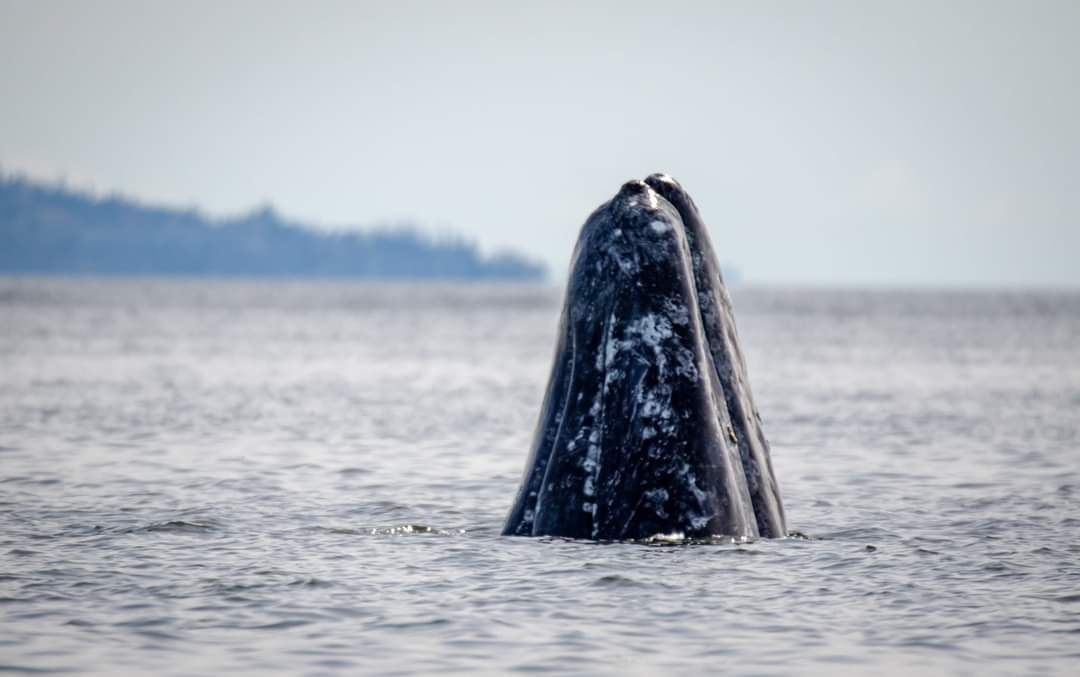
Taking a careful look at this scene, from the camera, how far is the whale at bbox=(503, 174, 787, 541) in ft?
29.6

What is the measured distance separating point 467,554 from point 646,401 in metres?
2.03

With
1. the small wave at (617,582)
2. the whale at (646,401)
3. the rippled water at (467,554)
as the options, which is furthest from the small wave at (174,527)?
the small wave at (617,582)

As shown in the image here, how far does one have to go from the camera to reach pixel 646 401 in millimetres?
9078

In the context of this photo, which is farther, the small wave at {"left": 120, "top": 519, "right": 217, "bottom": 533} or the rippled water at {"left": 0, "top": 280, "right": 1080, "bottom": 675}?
the small wave at {"left": 120, "top": 519, "right": 217, "bottom": 533}

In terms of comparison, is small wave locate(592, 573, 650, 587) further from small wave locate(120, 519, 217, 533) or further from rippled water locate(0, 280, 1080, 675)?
small wave locate(120, 519, 217, 533)

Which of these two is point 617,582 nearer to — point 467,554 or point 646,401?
point 646,401

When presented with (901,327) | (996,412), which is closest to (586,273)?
(996,412)

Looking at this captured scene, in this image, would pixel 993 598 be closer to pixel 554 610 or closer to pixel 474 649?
pixel 554 610

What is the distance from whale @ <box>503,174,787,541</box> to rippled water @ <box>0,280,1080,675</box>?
0.29m

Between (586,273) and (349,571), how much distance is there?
95.2 inches

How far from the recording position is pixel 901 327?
86438mm

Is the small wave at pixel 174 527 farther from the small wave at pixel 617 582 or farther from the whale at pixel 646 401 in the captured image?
the small wave at pixel 617 582

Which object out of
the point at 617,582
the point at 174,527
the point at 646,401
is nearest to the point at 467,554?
the point at 617,582

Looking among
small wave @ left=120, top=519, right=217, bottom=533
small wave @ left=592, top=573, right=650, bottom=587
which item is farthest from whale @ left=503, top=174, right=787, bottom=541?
small wave @ left=120, top=519, right=217, bottom=533
